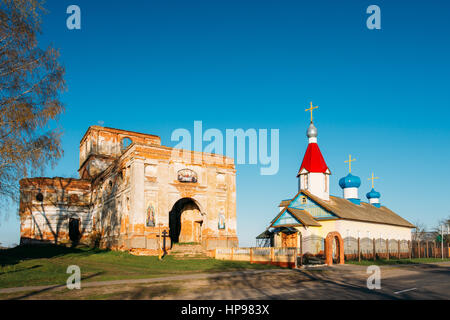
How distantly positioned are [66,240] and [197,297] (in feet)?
115

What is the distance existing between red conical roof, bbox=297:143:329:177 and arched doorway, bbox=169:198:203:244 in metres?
11.3

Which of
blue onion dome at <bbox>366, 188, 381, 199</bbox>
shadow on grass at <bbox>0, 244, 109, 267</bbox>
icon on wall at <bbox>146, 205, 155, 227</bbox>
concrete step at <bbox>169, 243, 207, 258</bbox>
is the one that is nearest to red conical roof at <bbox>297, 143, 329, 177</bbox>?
concrete step at <bbox>169, 243, 207, 258</bbox>

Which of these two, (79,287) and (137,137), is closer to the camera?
(79,287)

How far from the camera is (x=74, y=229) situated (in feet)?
149

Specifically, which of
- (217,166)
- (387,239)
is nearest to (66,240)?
(217,166)

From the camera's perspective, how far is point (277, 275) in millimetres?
20984

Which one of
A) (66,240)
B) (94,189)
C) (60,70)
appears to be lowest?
(66,240)

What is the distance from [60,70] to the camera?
725 inches

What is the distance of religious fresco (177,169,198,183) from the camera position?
36281mm

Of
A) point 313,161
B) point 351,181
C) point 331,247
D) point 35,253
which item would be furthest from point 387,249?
point 35,253
